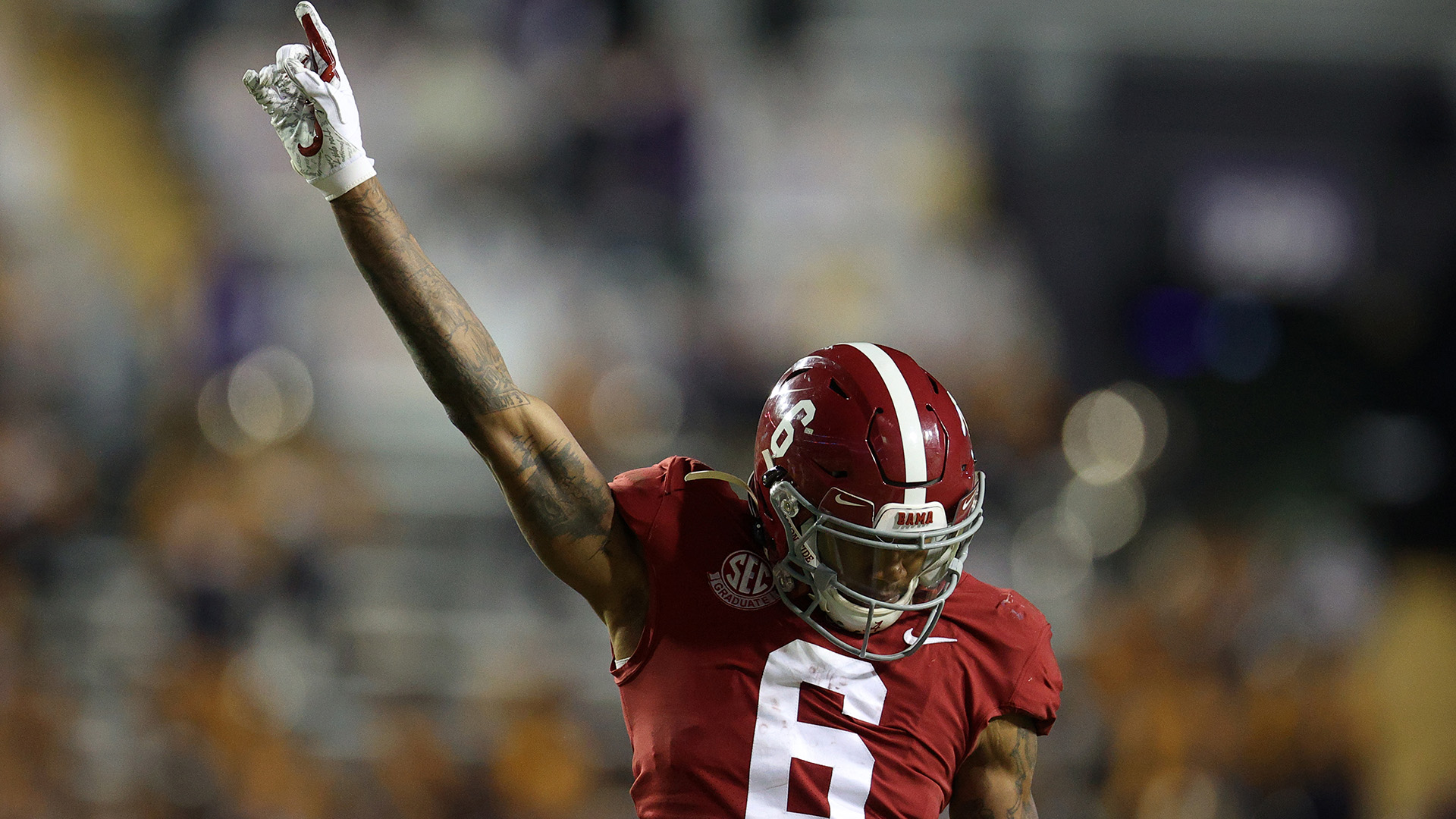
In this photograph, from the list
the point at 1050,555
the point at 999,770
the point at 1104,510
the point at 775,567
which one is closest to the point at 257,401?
the point at 1050,555

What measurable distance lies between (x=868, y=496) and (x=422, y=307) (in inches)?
25.3

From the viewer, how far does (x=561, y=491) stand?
1.77 m

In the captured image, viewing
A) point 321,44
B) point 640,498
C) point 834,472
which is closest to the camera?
point 321,44

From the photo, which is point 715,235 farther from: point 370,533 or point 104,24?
point 104,24

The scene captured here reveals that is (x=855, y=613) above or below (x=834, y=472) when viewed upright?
below

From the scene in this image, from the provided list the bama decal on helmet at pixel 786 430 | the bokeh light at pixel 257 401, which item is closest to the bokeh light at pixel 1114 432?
the bokeh light at pixel 257 401

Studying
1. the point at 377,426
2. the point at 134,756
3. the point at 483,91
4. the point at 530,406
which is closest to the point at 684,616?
the point at 530,406

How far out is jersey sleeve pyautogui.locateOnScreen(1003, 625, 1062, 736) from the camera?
192cm

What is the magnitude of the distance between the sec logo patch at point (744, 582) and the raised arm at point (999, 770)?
1.32 ft

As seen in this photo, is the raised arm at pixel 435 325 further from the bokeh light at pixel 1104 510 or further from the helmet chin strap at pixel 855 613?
the bokeh light at pixel 1104 510

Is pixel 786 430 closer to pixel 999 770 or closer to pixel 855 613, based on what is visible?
pixel 855 613

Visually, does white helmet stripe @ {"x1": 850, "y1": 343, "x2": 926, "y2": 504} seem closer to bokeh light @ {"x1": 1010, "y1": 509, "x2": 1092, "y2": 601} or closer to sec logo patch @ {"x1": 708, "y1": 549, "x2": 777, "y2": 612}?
sec logo patch @ {"x1": 708, "y1": 549, "x2": 777, "y2": 612}

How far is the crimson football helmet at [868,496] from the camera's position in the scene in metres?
1.76

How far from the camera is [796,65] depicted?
7.34 m
